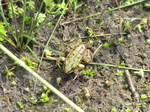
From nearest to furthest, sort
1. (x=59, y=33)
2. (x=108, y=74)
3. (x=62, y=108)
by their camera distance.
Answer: (x=62, y=108) < (x=108, y=74) < (x=59, y=33)

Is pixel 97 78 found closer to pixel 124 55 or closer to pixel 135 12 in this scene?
pixel 124 55

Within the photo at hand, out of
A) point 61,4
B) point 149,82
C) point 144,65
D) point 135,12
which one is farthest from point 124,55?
point 61,4

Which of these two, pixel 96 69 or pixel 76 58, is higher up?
pixel 76 58
